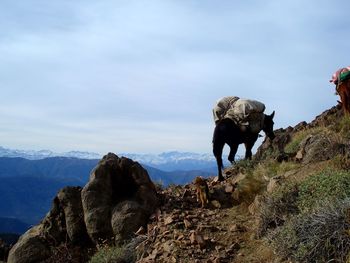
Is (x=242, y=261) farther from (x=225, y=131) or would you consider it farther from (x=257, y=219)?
(x=225, y=131)

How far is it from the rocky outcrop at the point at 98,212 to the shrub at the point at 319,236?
12.2 feet

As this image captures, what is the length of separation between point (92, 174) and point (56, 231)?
1.53 meters

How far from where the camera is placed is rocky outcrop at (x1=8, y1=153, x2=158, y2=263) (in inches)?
376

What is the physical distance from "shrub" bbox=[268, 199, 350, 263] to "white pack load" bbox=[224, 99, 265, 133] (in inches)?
193

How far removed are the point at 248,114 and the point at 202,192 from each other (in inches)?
102

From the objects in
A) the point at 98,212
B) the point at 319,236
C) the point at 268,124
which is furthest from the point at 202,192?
the point at 319,236

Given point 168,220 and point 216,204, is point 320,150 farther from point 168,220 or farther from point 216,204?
point 168,220

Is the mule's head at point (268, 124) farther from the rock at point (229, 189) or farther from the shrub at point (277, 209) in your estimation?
the shrub at point (277, 209)

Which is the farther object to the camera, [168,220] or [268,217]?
[168,220]

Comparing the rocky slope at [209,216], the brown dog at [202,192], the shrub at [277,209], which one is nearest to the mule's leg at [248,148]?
the rocky slope at [209,216]

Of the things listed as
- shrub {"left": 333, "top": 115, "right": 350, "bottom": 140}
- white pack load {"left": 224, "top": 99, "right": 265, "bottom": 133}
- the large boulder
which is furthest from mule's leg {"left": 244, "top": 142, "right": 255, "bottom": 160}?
the large boulder

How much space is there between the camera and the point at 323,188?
7.15 metres

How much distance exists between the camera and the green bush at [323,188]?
22.7ft

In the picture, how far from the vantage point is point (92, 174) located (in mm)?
10492
